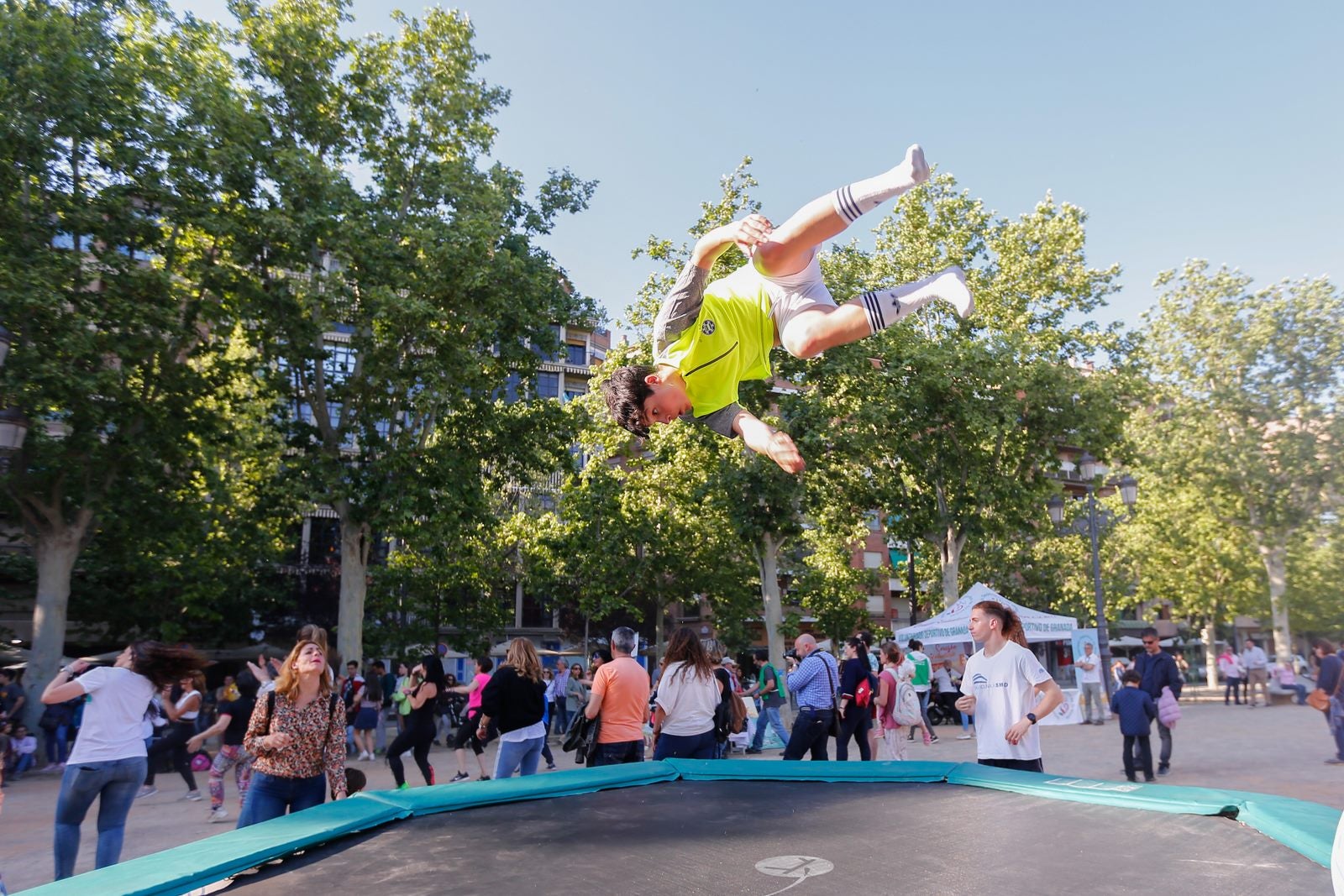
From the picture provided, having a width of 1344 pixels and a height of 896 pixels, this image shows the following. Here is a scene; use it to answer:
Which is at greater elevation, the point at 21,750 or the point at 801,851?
the point at 801,851

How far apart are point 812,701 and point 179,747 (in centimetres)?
654

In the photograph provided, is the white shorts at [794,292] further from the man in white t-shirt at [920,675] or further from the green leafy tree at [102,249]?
the green leafy tree at [102,249]

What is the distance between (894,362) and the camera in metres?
19.0

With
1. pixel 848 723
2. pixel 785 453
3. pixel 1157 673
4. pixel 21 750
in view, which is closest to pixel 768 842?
pixel 785 453

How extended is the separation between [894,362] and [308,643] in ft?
53.1

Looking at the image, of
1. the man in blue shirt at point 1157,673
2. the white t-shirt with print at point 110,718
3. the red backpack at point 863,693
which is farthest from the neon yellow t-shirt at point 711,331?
the man in blue shirt at point 1157,673

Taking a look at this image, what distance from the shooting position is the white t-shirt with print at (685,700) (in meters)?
5.91

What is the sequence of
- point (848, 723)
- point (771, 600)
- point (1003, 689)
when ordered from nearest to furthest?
1. point (1003, 689)
2. point (848, 723)
3. point (771, 600)

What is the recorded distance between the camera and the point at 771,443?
143 inches

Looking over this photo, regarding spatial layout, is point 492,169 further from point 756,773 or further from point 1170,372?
point 1170,372

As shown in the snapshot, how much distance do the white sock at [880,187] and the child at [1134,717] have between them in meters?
6.52

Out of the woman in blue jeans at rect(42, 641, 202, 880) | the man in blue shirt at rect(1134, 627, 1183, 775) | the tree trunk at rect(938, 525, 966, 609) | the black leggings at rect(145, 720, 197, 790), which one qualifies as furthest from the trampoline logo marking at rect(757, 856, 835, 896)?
the tree trunk at rect(938, 525, 966, 609)

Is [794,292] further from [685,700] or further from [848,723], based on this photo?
[848,723]

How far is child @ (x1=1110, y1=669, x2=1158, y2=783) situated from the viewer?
8266 millimetres
